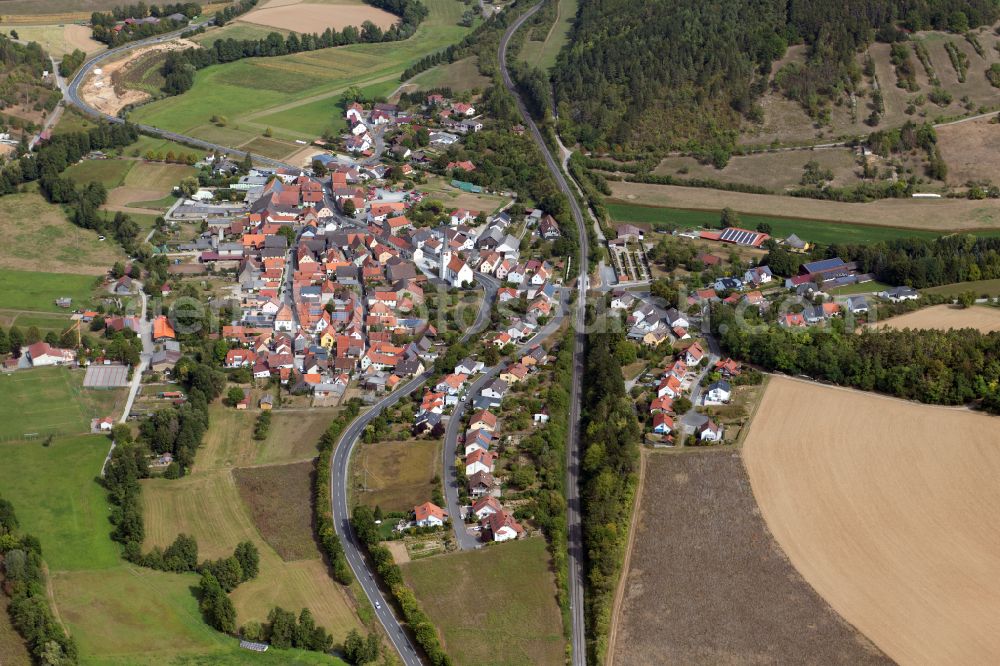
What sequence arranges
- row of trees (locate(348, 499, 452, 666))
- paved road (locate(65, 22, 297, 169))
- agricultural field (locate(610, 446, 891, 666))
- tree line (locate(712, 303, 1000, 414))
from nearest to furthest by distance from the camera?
row of trees (locate(348, 499, 452, 666)), agricultural field (locate(610, 446, 891, 666)), tree line (locate(712, 303, 1000, 414)), paved road (locate(65, 22, 297, 169))

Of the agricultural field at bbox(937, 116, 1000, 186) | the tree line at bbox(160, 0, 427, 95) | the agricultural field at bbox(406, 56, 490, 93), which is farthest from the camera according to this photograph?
the tree line at bbox(160, 0, 427, 95)

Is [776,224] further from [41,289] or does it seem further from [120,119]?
[120,119]

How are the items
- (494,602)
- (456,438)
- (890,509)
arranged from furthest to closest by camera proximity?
(456,438) → (890,509) → (494,602)

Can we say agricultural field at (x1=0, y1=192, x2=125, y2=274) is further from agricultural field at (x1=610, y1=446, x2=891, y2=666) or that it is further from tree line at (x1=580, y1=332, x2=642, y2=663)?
agricultural field at (x1=610, y1=446, x2=891, y2=666)

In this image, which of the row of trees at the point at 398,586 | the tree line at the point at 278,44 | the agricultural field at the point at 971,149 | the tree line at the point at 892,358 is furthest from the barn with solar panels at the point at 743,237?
the tree line at the point at 278,44

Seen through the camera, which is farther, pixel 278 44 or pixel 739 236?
pixel 278 44

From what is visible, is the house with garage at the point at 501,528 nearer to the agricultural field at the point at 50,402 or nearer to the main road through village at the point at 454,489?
the main road through village at the point at 454,489

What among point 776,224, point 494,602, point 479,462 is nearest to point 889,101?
point 776,224

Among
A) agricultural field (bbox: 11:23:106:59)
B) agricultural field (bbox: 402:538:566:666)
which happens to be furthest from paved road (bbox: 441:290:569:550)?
agricultural field (bbox: 11:23:106:59)
